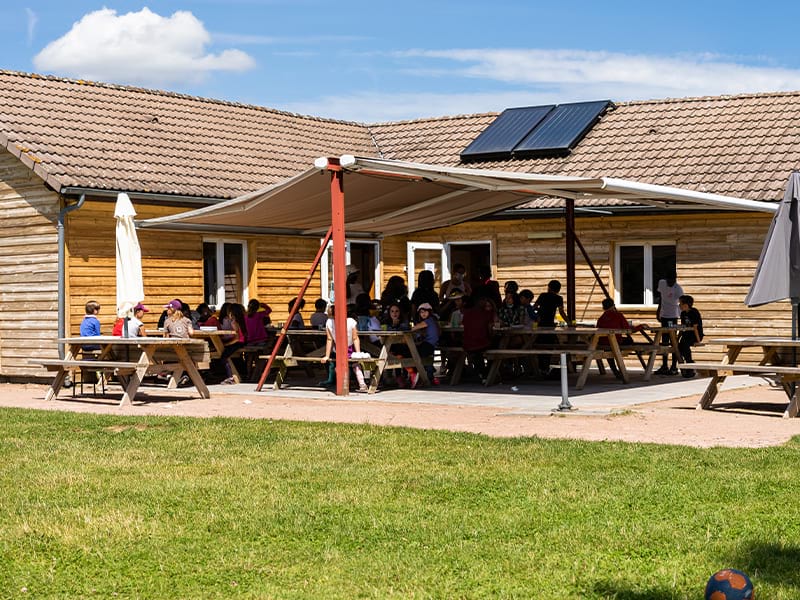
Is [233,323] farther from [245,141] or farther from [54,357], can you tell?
[245,141]

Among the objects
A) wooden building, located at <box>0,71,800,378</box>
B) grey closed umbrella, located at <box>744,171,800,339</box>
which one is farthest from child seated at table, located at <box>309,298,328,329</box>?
grey closed umbrella, located at <box>744,171,800,339</box>

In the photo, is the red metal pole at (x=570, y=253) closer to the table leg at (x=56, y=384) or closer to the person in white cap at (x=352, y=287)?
the person in white cap at (x=352, y=287)

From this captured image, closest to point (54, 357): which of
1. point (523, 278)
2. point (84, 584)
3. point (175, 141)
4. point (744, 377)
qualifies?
point (175, 141)

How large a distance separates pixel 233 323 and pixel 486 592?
11.9 m

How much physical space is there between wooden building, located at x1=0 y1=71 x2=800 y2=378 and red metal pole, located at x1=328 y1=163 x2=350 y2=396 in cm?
431

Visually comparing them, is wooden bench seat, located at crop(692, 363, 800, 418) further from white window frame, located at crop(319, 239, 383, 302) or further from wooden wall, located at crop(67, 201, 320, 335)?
white window frame, located at crop(319, 239, 383, 302)

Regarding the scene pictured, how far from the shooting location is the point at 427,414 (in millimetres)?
12250

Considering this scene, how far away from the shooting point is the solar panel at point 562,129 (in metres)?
22.5

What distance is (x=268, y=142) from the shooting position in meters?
22.8

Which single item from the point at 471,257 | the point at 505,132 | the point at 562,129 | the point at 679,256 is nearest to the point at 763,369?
the point at 679,256

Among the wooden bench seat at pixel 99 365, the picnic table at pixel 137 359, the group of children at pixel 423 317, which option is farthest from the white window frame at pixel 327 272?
the wooden bench seat at pixel 99 365

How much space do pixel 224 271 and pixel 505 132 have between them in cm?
692

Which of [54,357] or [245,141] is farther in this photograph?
[245,141]

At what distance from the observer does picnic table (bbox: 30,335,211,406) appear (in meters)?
13.7
